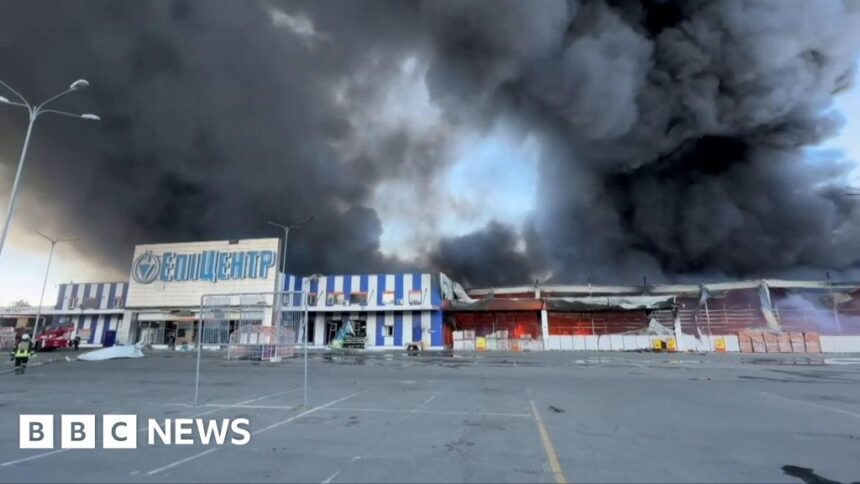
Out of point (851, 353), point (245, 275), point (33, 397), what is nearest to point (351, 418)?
point (33, 397)

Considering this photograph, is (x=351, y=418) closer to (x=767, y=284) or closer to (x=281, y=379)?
(x=281, y=379)

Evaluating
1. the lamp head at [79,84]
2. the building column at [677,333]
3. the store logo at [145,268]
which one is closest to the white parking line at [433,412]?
the lamp head at [79,84]

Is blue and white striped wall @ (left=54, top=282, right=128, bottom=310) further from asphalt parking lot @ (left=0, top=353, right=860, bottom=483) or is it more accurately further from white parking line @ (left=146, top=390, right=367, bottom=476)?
white parking line @ (left=146, top=390, right=367, bottom=476)

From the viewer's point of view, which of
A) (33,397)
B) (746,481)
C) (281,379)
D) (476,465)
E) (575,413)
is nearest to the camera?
(746,481)

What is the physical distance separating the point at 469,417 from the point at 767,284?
57.5m

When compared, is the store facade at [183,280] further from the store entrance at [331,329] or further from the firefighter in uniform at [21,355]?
the firefighter in uniform at [21,355]

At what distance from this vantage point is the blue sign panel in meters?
47.5

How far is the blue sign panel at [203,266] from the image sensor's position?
1869 inches

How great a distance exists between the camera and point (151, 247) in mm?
50312

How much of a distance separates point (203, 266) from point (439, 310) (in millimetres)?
27483

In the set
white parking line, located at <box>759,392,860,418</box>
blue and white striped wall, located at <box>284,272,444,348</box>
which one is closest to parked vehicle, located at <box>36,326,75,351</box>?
blue and white striped wall, located at <box>284,272,444,348</box>

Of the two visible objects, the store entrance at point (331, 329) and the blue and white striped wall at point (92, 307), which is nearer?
the store entrance at point (331, 329)

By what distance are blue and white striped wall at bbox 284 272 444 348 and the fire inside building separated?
0.37ft

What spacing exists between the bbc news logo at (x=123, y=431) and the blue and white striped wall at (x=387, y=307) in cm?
3850
